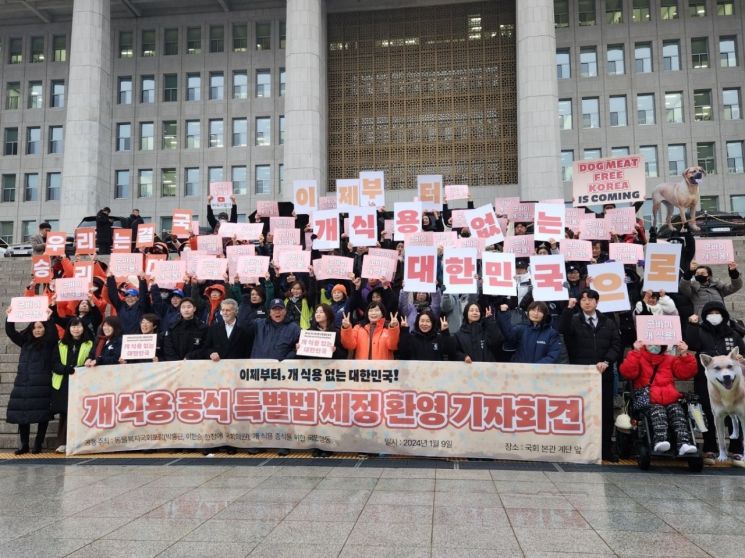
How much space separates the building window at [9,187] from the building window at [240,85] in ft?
54.3

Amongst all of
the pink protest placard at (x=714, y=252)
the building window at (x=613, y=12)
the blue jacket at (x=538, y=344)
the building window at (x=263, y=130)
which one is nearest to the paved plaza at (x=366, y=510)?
the blue jacket at (x=538, y=344)

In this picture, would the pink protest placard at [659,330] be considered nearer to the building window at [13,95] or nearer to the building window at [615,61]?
the building window at [615,61]

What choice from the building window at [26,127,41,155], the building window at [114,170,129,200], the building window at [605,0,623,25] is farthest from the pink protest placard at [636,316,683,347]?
the building window at [26,127,41,155]

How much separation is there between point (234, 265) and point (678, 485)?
312 inches

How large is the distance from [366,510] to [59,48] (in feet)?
157

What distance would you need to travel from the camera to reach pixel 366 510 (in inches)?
216

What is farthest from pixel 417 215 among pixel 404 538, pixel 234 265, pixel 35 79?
pixel 35 79

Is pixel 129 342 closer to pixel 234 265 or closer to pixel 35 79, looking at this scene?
pixel 234 265

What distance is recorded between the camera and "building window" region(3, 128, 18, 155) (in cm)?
A: 4356

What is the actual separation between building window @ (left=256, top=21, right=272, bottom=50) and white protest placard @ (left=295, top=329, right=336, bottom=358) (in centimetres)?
→ 3806

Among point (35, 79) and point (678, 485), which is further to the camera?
point (35, 79)

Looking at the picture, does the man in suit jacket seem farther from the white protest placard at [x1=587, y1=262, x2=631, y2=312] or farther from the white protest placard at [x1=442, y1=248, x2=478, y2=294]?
the white protest placard at [x1=587, y1=262, x2=631, y2=312]

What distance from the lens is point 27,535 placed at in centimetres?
485

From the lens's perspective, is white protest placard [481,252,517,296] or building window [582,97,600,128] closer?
white protest placard [481,252,517,296]
